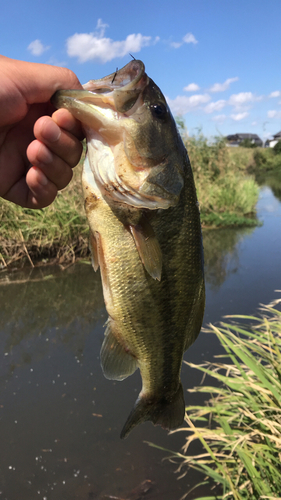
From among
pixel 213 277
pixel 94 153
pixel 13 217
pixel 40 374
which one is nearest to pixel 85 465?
pixel 40 374

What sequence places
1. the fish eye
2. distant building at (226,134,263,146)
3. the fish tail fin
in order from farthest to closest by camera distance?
distant building at (226,134,263,146)
the fish tail fin
the fish eye

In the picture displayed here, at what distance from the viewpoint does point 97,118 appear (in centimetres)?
138

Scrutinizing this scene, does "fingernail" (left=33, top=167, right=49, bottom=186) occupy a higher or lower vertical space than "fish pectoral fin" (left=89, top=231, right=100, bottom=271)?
higher

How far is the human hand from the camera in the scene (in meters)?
1.64

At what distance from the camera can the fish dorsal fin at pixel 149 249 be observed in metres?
1.43

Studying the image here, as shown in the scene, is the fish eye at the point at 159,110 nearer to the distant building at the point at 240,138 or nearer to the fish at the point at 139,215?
the fish at the point at 139,215

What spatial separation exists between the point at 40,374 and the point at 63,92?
167 inches

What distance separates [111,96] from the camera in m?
1.36

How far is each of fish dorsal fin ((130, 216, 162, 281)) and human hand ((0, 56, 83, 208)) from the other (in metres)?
0.67

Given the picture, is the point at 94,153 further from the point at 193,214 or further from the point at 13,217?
the point at 13,217

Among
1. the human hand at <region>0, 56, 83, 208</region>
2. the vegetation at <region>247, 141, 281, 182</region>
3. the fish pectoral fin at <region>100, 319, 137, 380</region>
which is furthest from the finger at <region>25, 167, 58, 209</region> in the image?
the vegetation at <region>247, 141, 281, 182</region>

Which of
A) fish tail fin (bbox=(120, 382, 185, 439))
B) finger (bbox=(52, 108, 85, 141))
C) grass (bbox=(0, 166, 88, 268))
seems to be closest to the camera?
finger (bbox=(52, 108, 85, 141))

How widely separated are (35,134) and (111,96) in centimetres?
53

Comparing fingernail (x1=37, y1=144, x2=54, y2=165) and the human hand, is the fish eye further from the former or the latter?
fingernail (x1=37, y1=144, x2=54, y2=165)
